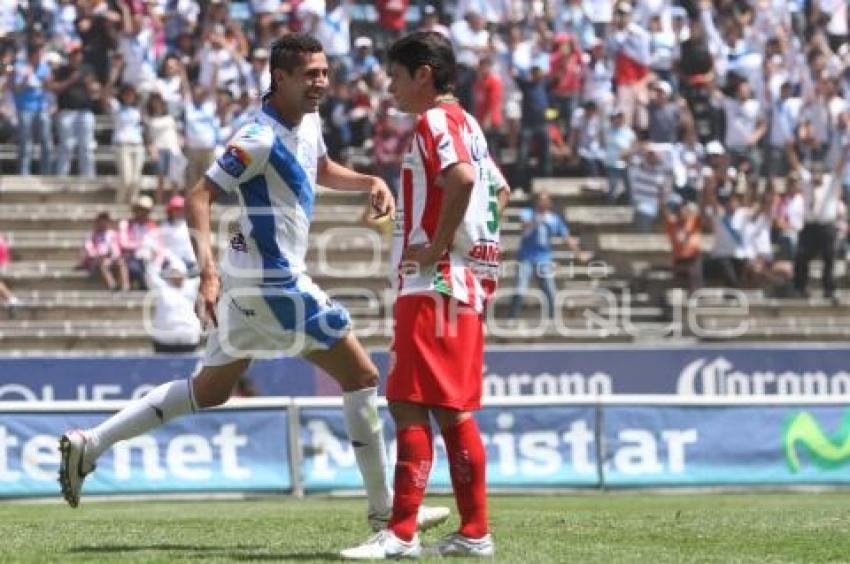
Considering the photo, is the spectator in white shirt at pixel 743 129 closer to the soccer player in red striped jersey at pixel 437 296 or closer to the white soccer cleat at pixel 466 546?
the soccer player in red striped jersey at pixel 437 296

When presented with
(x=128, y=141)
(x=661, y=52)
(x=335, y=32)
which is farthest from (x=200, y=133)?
(x=661, y=52)

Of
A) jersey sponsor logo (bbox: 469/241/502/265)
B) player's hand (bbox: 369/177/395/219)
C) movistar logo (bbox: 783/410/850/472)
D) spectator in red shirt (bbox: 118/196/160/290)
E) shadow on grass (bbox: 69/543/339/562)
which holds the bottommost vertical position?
movistar logo (bbox: 783/410/850/472)

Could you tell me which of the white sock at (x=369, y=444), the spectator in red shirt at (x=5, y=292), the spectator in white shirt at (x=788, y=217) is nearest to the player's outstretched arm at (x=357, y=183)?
the white sock at (x=369, y=444)

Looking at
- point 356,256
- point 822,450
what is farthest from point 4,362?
point 822,450

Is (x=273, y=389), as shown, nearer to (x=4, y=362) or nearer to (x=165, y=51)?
(x=4, y=362)

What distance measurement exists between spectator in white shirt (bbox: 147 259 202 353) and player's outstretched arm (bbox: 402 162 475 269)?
12.4m

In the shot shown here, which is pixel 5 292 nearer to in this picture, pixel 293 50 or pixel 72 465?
pixel 72 465

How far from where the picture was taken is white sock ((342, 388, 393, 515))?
9875 millimetres

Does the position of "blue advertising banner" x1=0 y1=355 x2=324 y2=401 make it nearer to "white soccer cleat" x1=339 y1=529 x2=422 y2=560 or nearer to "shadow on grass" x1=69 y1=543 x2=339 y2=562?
"shadow on grass" x1=69 y1=543 x2=339 y2=562

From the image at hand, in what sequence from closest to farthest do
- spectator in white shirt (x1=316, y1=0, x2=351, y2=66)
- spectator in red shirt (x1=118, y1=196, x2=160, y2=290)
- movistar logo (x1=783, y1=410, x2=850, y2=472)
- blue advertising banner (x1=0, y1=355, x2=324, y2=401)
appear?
movistar logo (x1=783, y1=410, x2=850, y2=472) → blue advertising banner (x1=0, y1=355, x2=324, y2=401) → spectator in red shirt (x1=118, y1=196, x2=160, y2=290) → spectator in white shirt (x1=316, y1=0, x2=351, y2=66)

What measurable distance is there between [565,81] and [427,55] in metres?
17.7

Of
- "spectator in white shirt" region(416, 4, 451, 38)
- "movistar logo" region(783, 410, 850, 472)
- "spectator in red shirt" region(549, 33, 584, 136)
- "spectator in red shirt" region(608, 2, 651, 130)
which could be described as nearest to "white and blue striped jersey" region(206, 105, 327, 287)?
"movistar logo" region(783, 410, 850, 472)

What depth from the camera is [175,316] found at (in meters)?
21.1

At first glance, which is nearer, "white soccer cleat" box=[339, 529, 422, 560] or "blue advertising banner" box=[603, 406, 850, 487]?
"white soccer cleat" box=[339, 529, 422, 560]
